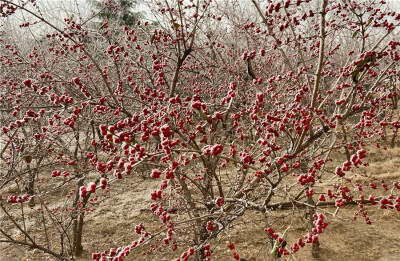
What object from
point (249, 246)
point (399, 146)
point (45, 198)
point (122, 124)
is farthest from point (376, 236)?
point (45, 198)

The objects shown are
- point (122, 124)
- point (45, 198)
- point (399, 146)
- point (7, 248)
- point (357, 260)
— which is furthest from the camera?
point (399, 146)

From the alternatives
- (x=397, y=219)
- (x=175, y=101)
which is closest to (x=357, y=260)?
(x=397, y=219)

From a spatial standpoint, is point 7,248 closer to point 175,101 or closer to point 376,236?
point 175,101

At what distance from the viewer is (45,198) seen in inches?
353

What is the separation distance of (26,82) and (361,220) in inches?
264

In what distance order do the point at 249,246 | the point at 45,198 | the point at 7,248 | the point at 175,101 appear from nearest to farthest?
1. the point at 175,101
2. the point at 249,246
3. the point at 7,248
4. the point at 45,198

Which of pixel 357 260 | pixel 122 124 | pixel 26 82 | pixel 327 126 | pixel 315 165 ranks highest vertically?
pixel 26 82

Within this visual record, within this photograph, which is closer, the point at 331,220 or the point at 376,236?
the point at 376,236

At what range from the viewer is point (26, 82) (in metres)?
3.00

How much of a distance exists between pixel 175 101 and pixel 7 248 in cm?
579

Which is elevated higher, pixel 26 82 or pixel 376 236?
pixel 26 82

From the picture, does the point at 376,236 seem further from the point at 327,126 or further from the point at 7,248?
the point at 7,248

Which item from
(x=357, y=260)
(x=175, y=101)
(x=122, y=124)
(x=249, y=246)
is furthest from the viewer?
(x=249, y=246)

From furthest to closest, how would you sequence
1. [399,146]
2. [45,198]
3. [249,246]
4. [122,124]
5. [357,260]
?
[399,146] → [45,198] → [249,246] → [357,260] → [122,124]
